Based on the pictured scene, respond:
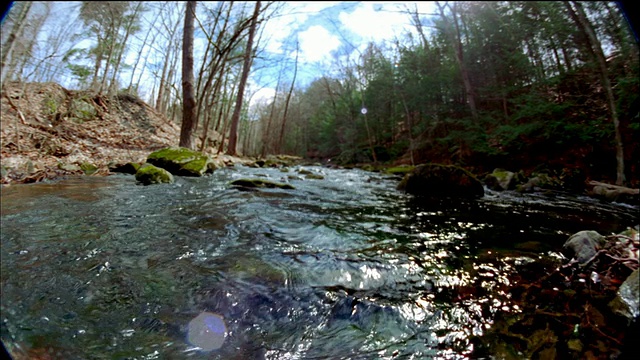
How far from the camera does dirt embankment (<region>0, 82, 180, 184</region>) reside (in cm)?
540

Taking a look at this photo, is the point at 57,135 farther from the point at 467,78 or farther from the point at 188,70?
the point at 467,78

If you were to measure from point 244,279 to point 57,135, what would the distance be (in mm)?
9189

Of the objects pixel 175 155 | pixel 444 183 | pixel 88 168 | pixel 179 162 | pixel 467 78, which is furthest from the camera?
pixel 467 78

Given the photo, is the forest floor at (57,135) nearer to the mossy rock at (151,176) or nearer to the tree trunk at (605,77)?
the mossy rock at (151,176)

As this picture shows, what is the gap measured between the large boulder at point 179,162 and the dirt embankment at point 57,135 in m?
1.09

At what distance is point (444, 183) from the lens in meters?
6.54

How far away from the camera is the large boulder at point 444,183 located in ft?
21.0

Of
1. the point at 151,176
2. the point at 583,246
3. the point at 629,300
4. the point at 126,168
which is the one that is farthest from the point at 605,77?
the point at 126,168

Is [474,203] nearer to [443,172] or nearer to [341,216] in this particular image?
[443,172]

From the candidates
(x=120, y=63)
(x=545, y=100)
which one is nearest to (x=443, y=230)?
(x=545, y=100)

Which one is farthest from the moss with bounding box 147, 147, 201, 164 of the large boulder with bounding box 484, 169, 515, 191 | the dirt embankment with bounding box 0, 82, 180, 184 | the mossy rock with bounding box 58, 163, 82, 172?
the large boulder with bounding box 484, 169, 515, 191

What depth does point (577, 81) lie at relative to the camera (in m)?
8.20

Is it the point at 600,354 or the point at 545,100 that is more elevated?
the point at 545,100

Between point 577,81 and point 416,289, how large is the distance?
35.0ft
